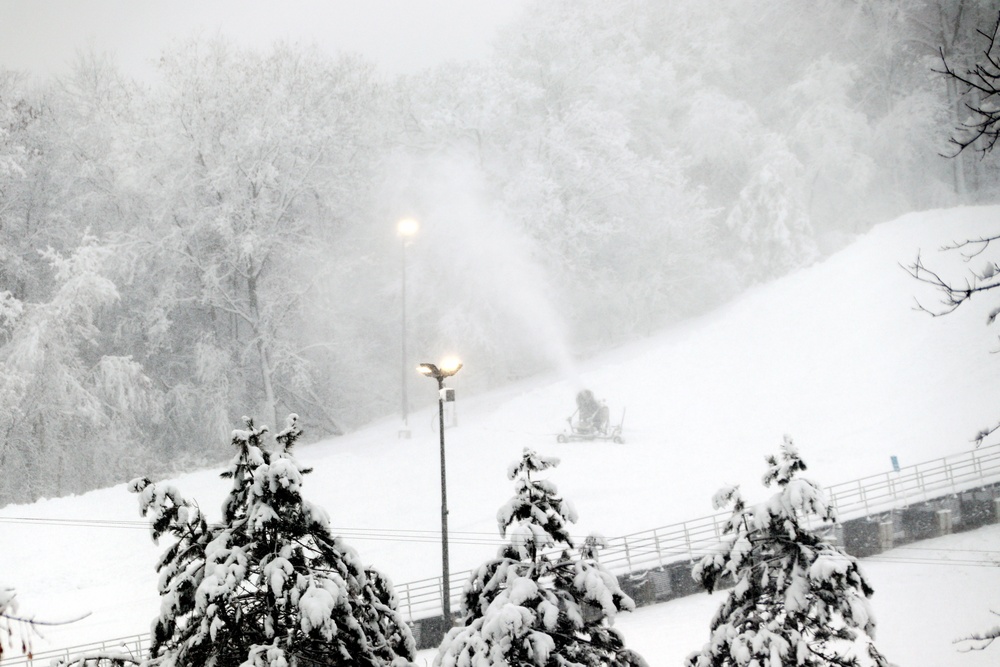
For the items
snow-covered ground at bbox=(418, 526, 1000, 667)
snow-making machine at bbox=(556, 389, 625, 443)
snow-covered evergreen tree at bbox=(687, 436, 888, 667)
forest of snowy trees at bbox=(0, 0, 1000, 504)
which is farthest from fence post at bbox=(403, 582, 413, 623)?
forest of snowy trees at bbox=(0, 0, 1000, 504)

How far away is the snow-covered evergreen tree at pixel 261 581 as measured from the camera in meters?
4.96

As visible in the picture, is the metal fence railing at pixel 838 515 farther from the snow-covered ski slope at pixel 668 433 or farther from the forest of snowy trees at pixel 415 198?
the forest of snowy trees at pixel 415 198

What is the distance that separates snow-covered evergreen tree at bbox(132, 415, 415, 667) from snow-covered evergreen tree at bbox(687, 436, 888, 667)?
3.21 metres

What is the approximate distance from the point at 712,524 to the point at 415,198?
23.1m

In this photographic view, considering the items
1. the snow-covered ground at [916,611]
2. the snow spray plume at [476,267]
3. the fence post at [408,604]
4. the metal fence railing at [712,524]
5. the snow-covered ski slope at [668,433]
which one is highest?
the snow spray plume at [476,267]

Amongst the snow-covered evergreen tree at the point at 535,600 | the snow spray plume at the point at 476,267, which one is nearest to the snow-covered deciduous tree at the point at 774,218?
the snow spray plume at the point at 476,267

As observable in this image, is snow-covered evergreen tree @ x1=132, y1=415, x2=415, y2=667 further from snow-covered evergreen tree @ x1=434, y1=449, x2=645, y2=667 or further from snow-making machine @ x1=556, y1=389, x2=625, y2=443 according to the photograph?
snow-making machine @ x1=556, y1=389, x2=625, y2=443

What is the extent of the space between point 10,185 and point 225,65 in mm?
9498

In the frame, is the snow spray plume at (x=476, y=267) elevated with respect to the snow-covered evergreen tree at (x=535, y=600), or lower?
elevated

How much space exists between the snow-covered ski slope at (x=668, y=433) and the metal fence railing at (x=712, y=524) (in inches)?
23.5

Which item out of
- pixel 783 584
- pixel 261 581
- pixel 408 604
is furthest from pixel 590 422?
pixel 261 581

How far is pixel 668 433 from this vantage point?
25.5 m

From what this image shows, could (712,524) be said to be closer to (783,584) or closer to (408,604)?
(408,604)

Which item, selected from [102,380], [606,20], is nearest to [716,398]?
[102,380]
